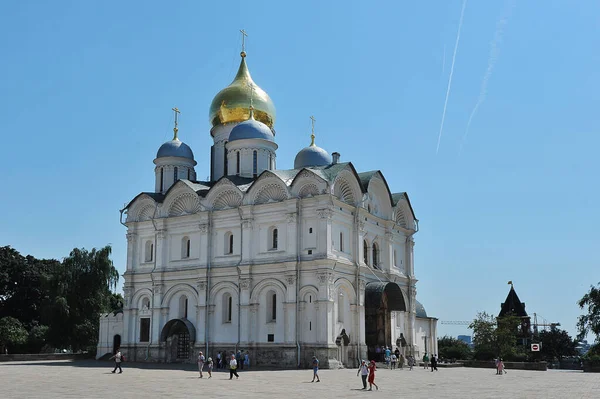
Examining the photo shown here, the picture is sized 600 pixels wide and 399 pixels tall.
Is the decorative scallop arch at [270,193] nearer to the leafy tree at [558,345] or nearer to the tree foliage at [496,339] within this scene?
the tree foliage at [496,339]

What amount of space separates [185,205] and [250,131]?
596 cm

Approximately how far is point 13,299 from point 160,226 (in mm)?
21614

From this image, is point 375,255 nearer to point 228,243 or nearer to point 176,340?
point 228,243

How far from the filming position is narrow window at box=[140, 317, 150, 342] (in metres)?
38.8

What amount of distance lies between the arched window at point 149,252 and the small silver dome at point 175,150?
20.1ft

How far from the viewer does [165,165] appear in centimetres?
4266

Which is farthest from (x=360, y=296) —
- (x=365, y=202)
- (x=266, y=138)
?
(x=266, y=138)

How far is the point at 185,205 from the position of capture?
39.1 metres

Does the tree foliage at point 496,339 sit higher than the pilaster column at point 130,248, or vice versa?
the pilaster column at point 130,248

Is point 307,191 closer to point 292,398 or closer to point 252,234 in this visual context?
point 252,234

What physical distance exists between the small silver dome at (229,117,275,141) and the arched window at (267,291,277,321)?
1042cm

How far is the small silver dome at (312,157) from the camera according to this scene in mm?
39406

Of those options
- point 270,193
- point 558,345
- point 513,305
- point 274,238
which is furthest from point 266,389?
point 513,305

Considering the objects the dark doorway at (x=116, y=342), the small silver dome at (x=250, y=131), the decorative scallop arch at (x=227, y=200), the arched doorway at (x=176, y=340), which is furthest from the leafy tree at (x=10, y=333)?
the small silver dome at (x=250, y=131)
